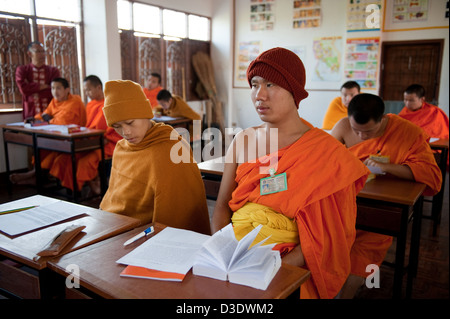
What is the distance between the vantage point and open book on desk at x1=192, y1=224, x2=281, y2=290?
3.35 ft

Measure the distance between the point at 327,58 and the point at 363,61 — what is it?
2.32ft

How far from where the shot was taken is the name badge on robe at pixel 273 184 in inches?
58.8

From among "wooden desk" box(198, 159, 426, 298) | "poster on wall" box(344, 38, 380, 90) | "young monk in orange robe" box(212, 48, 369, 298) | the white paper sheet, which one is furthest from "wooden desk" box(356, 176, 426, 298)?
"poster on wall" box(344, 38, 380, 90)

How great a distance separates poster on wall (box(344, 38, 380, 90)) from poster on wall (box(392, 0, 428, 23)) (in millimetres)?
520

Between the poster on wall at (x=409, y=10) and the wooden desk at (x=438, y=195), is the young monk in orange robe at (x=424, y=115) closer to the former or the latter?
the wooden desk at (x=438, y=195)

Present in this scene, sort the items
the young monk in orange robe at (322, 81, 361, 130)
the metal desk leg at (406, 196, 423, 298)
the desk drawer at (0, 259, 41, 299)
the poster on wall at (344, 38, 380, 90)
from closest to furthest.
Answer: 1. the desk drawer at (0, 259, 41, 299)
2. the metal desk leg at (406, 196, 423, 298)
3. the young monk in orange robe at (322, 81, 361, 130)
4. the poster on wall at (344, 38, 380, 90)

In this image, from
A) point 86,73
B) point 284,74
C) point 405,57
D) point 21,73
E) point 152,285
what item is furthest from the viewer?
point 405,57

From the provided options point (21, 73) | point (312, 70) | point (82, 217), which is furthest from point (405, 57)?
point (82, 217)

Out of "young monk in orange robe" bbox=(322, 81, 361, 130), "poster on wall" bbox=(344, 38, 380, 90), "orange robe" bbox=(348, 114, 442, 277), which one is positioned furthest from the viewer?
"poster on wall" bbox=(344, 38, 380, 90)

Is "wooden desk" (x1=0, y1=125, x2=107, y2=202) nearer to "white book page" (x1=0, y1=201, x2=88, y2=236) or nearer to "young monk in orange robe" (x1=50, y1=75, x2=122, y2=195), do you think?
"young monk in orange robe" (x1=50, y1=75, x2=122, y2=195)

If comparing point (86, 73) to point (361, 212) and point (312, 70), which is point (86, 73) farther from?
point (361, 212)

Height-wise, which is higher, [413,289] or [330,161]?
[330,161]

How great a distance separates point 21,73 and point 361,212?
4.82 m

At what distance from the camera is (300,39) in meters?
7.65
